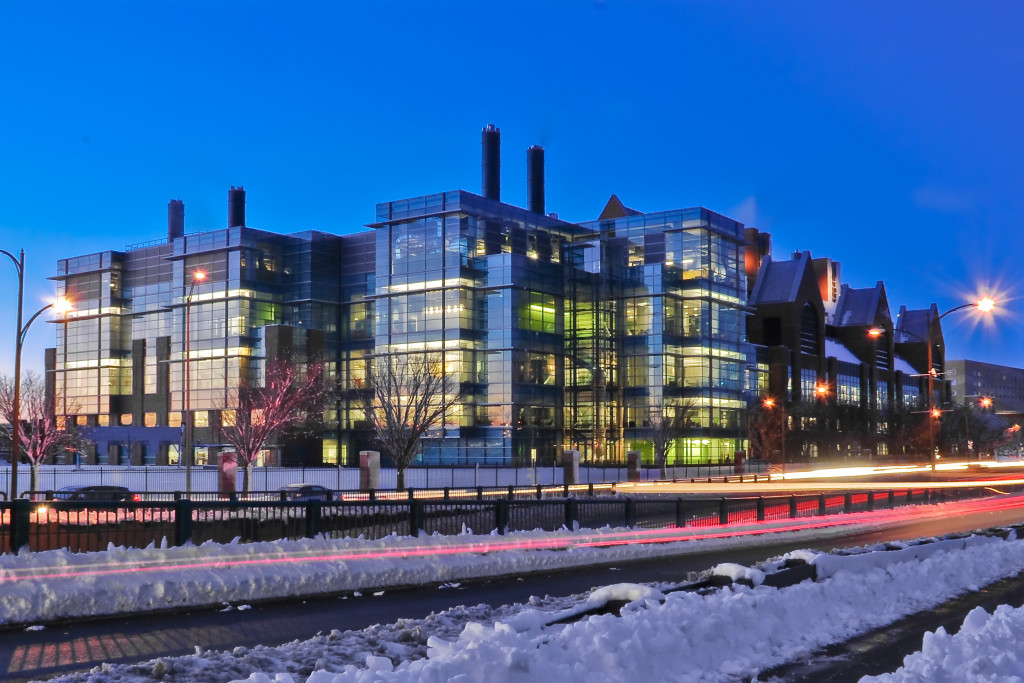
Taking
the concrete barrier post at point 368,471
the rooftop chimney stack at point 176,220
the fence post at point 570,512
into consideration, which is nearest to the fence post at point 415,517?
the fence post at point 570,512

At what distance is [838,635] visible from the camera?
11.3m

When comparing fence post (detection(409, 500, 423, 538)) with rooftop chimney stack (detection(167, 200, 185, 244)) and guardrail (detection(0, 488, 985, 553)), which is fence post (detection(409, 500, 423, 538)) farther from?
rooftop chimney stack (detection(167, 200, 185, 244))

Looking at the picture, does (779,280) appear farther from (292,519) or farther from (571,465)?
(292,519)

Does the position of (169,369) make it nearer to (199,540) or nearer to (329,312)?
(329,312)

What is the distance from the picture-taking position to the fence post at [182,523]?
15.2 metres

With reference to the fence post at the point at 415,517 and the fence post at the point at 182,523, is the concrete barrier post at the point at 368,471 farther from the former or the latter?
the fence post at the point at 182,523

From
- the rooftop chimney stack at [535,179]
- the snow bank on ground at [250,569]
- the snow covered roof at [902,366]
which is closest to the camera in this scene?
the snow bank on ground at [250,569]

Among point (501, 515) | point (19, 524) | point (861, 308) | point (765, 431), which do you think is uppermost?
point (861, 308)

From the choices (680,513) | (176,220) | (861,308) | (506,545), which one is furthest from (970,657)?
(861,308)

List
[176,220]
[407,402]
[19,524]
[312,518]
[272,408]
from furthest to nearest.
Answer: [176,220]
[407,402]
[272,408]
[312,518]
[19,524]

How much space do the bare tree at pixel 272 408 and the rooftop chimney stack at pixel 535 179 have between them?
3055 centimetres

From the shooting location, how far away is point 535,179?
295 feet

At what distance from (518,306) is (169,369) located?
3517 centimetres

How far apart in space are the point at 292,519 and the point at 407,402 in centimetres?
4537
